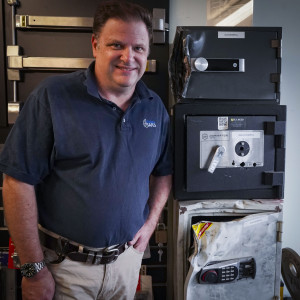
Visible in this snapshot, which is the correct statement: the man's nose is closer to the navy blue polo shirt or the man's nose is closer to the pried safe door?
the navy blue polo shirt

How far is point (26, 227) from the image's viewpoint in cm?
102

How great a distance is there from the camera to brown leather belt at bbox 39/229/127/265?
1.06 m

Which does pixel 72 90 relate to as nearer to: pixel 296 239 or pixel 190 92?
pixel 190 92

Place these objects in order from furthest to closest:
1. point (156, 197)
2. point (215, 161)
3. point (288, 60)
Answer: point (288, 60)
point (156, 197)
point (215, 161)

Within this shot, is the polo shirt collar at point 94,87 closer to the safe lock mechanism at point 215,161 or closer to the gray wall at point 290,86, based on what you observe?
the safe lock mechanism at point 215,161

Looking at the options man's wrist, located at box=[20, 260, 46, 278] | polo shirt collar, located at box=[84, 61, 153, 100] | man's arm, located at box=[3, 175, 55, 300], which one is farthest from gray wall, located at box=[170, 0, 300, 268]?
man's wrist, located at box=[20, 260, 46, 278]

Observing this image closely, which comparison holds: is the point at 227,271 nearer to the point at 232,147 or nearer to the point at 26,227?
the point at 232,147

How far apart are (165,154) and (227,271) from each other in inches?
22.6

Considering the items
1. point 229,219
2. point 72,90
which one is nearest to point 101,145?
point 72,90

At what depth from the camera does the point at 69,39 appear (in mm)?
1611

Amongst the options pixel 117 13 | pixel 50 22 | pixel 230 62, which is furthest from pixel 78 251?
pixel 50 22

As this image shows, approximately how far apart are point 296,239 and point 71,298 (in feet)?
4.98

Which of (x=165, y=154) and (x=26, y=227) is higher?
(x=165, y=154)

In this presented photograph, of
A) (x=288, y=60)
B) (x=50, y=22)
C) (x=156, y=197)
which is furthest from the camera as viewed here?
(x=288, y=60)
